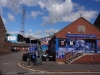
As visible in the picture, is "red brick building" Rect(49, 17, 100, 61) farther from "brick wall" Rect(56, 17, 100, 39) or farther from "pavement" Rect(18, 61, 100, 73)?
"pavement" Rect(18, 61, 100, 73)

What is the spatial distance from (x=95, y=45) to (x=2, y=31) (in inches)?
1075

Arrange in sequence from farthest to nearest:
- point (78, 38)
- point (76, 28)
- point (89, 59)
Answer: point (76, 28), point (78, 38), point (89, 59)

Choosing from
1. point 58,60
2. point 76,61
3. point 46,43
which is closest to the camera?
point 76,61

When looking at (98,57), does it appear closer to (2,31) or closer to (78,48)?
(78,48)

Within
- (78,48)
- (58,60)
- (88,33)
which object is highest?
(88,33)

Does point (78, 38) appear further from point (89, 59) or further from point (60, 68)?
point (60, 68)

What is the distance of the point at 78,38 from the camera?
30188mm

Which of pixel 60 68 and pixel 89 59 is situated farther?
pixel 89 59

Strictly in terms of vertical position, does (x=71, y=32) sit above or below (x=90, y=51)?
above

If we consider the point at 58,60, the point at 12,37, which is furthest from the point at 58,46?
the point at 12,37

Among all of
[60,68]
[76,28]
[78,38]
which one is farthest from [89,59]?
[60,68]

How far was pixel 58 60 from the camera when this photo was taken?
2923cm

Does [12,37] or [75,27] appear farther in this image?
[12,37]

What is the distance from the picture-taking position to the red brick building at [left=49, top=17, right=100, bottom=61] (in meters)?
29.8
